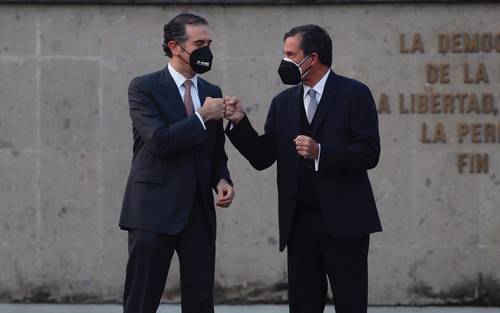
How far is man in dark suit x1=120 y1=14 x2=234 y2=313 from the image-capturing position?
199 inches

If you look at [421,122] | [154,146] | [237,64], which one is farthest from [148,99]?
[421,122]

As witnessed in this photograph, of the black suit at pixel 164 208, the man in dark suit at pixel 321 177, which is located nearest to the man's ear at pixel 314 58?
the man in dark suit at pixel 321 177

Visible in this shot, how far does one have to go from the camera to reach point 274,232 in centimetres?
755

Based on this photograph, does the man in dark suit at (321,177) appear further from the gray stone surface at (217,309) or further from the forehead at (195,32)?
the gray stone surface at (217,309)

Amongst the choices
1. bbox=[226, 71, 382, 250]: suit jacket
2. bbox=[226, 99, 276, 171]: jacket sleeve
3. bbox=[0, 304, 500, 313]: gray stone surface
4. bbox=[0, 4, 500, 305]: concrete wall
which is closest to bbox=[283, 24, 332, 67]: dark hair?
bbox=[226, 71, 382, 250]: suit jacket

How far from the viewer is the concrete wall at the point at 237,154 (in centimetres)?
741

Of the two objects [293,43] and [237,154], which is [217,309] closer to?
[237,154]

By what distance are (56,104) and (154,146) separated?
8.89ft

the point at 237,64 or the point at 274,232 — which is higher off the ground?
the point at 237,64

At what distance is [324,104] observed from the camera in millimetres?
5164

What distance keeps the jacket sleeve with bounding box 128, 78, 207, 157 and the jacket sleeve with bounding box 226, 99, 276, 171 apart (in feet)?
1.16

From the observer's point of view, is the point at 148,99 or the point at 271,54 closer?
the point at 148,99

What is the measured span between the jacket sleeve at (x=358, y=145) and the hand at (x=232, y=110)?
49cm

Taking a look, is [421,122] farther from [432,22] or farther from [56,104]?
[56,104]
